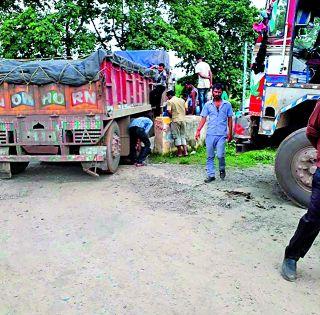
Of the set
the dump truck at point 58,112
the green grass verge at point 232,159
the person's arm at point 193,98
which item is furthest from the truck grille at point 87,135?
the person's arm at point 193,98

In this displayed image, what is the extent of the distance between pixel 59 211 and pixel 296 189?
9.97ft

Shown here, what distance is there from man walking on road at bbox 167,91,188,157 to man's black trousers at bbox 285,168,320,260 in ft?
19.2

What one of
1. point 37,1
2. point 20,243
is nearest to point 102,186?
point 20,243

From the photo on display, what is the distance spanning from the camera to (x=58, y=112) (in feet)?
21.4

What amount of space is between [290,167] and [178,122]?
424cm

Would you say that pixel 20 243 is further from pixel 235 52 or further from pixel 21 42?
pixel 235 52

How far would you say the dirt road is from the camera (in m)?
2.98

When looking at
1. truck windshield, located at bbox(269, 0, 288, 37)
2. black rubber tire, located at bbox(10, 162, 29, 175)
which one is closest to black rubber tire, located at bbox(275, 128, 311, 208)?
truck windshield, located at bbox(269, 0, 288, 37)

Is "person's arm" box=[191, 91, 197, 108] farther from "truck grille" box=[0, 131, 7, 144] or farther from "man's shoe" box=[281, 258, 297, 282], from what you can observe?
"man's shoe" box=[281, 258, 297, 282]

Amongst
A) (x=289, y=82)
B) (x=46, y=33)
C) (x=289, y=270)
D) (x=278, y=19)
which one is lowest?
(x=289, y=270)

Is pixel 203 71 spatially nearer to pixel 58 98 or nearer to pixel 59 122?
pixel 58 98

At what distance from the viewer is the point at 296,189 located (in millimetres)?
5078

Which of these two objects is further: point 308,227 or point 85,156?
point 85,156

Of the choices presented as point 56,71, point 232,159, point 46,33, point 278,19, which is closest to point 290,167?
point 278,19
